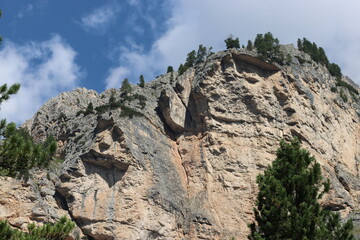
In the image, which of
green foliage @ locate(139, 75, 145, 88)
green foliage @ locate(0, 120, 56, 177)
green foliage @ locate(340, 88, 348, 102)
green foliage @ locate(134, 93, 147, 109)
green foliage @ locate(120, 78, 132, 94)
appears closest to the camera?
green foliage @ locate(0, 120, 56, 177)

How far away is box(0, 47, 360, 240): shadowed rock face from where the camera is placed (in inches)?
2179

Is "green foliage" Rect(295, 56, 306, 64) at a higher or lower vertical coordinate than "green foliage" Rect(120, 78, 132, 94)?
higher

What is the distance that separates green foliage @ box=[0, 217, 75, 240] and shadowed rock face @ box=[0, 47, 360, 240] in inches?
1326

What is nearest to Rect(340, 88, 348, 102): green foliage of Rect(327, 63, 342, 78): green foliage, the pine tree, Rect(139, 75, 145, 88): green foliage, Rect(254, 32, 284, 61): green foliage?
Rect(327, 63, 342, 78): green foliage

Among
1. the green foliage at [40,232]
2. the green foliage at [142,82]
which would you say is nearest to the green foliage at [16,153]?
the green foliage at [40,232]

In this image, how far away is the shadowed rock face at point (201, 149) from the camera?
5534 centimetres

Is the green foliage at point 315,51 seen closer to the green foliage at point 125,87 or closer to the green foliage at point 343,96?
the green foliage at point 343,96

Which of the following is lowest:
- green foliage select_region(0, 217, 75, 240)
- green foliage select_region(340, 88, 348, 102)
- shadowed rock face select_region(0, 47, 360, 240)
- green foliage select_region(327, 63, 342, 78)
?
green foliage select_region(0, 217, 75, 240)

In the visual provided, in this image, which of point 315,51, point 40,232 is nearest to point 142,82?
point 315,51

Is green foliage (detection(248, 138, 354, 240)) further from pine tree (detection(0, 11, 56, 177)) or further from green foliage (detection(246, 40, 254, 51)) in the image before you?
green foliage (detection(246, 40, 254, 51))

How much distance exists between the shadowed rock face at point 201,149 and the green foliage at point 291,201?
2876 centimetres

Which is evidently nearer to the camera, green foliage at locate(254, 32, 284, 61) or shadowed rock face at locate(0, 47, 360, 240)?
shadowed rock face at locate(0, 47, 360, 240)

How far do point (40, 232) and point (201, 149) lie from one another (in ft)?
143

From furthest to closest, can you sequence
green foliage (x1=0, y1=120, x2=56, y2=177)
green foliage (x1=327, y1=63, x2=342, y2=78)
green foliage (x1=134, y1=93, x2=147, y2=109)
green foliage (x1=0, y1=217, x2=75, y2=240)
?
green foliage (x1=327, y1=63, x2=342, y2=78) < green foliage (x1=134, y1=93, x2=147, y2=109) < green foliage (x1=0, y1=120, x2=56, y2=177) < green foliage (x1=0, y1=217, x2=75, y2=240)
